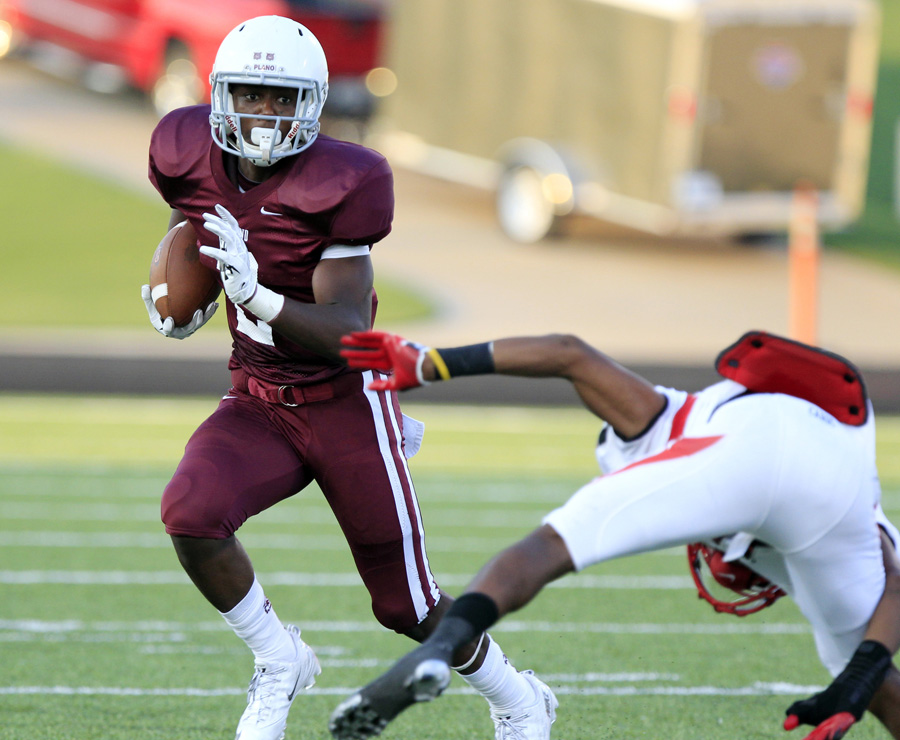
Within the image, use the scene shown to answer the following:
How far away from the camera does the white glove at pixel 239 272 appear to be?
320 cm

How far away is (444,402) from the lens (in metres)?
10.3

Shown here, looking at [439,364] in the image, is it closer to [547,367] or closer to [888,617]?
[547,367]

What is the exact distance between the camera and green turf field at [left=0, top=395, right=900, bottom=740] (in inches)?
156

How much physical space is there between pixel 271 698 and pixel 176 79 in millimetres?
12625

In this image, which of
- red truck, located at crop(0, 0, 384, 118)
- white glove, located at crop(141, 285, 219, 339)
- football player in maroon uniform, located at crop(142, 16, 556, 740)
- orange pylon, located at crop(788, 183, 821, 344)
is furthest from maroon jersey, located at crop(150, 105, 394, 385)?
red truck, located at crop(0, 0, 384, 118)

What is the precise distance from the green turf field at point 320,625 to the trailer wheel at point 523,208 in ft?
18.7

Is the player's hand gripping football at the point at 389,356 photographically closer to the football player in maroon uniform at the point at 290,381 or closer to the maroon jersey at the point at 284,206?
the football player in maroon uniform at the point at 290,381

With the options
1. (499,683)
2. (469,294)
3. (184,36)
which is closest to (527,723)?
(499,683)

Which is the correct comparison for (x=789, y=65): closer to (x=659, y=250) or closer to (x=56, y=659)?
(x=659, y=250)

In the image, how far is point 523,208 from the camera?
14.2 metres

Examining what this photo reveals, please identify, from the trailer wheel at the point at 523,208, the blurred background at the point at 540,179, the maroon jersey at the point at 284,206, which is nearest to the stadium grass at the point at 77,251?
the blurred background at the point at 540,179

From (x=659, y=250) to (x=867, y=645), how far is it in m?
12.0

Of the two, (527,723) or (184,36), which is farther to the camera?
(184,36)

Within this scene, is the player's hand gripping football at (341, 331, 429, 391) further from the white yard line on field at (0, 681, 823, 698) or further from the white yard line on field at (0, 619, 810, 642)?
the white yard line on field at (0, 619, 810, 642)
